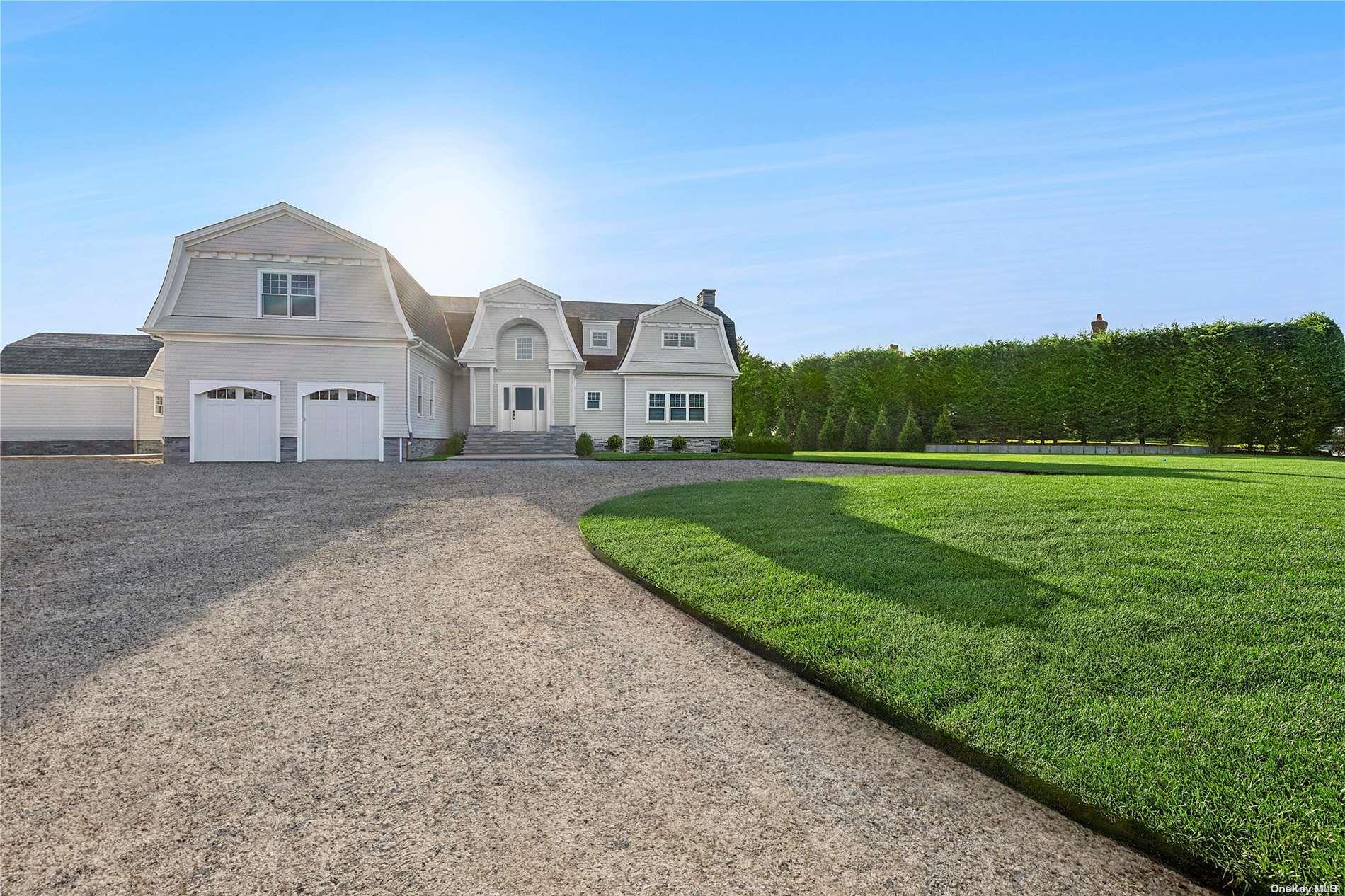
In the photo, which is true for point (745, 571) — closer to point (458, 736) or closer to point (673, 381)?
point (458, 736)

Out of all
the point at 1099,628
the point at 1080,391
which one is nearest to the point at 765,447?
the point at 1080,391

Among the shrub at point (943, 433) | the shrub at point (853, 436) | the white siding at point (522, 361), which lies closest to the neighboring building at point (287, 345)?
the white siding at point (522, 361)

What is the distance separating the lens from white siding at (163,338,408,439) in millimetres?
17172

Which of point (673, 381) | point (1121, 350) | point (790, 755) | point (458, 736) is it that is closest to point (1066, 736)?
point (790, 755)

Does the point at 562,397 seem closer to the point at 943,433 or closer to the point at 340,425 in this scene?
the point at 340,425

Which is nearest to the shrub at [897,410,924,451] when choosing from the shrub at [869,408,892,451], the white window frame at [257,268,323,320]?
the shrub at [869,408,892,451]

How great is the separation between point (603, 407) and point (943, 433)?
1456 centimetres

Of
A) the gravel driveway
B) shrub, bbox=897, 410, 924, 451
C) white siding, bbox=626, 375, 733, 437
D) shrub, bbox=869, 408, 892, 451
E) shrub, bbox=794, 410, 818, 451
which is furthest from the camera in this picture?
shrub, bbox=794, 410, 818, 451

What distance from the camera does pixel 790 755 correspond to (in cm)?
296

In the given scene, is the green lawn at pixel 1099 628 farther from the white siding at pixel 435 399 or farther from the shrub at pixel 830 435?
the shrub at pixel 830 435

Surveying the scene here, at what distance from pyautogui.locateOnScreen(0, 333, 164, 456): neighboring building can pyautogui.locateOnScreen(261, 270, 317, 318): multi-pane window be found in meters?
10.00

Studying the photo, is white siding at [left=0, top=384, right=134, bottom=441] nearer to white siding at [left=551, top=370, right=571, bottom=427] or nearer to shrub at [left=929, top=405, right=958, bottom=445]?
white siding at [left=551, top=370, right=571, bottom=427]

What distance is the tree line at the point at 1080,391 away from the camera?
22000 millimetres

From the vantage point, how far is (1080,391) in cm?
2577
